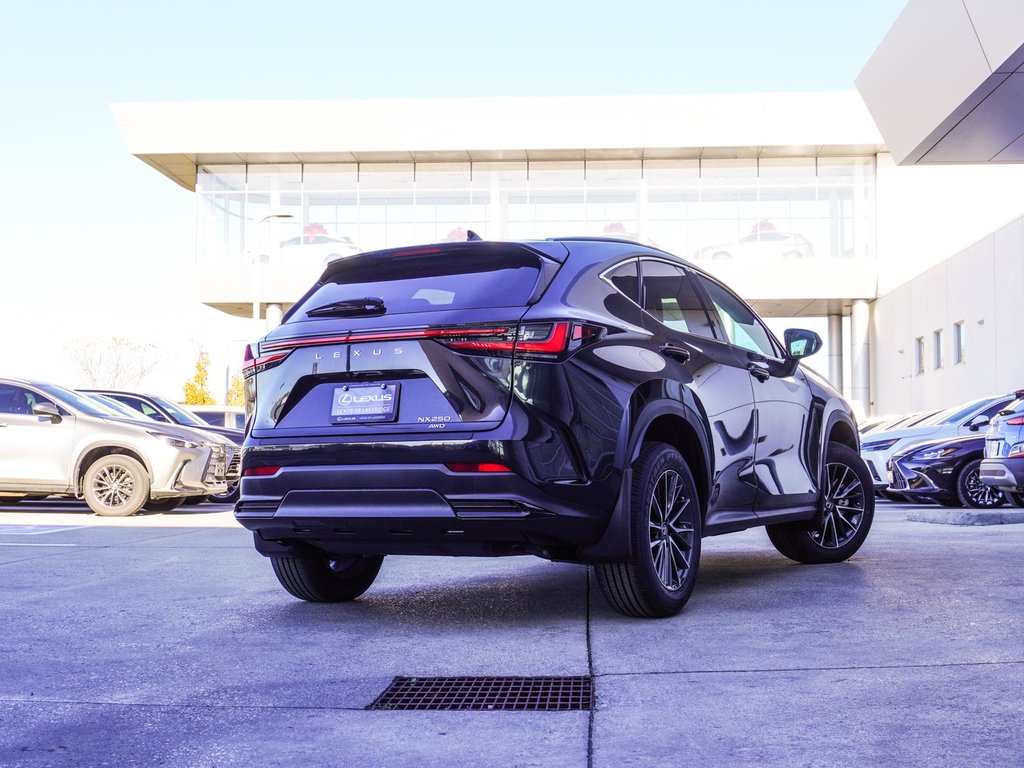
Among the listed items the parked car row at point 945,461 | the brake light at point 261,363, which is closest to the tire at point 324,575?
the brake light at point 261,363

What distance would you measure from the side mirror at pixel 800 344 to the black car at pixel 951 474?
29.1 feet

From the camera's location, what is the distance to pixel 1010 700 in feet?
12.8

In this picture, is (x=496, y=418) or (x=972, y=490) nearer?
(x=496, y=418)

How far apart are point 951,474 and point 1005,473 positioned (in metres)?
4.02

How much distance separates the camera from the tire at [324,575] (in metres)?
6.32

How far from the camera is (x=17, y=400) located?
14812 millimetres

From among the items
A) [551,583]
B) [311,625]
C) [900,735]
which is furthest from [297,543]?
[900,735]

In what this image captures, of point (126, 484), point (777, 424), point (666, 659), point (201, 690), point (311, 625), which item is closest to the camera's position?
point (201, 690)

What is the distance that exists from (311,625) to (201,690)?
1447 mm

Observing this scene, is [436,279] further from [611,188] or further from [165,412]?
[611,188]

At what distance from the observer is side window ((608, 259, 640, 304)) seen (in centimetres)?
583

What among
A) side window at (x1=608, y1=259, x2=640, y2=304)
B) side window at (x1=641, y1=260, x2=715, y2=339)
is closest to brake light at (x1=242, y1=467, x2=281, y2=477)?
side window at (x1=608, y1=259, x2=640, y2=304)

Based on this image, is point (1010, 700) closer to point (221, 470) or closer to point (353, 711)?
point (353, 711)

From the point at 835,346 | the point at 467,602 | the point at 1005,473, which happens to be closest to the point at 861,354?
the point at 835,346
